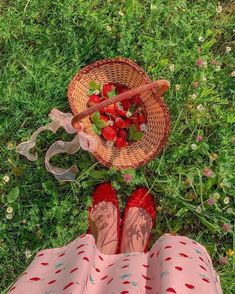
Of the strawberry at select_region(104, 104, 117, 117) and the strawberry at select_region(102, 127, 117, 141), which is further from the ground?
the strawberry at select_region(104, 104, 117, 117)

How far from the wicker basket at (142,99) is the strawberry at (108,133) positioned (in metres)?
0.03

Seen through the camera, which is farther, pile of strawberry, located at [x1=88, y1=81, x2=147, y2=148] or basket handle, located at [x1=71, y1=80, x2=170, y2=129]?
pile of strawberry, located at [x1=88, y1=81, x2=147, y2=148]

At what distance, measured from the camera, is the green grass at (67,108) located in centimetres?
237

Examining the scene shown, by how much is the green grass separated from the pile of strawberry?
0.50 ft

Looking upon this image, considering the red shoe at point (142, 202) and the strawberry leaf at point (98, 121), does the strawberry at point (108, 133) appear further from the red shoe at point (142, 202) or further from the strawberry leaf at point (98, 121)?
the red shoe at point (142, 202)

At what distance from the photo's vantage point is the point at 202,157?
2436 millimetres

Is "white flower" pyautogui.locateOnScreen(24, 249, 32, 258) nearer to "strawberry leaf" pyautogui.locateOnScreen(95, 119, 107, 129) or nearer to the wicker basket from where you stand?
the wicker basket

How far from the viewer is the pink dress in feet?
5.26

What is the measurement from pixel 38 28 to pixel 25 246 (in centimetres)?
112

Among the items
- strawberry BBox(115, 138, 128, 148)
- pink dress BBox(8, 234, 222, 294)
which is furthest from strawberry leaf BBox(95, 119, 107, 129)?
pink dress BBox(8, 234, 222, 294)

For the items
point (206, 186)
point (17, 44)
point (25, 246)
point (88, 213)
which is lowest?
point (25, 246)

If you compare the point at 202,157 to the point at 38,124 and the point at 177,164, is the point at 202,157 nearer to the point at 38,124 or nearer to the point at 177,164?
the point at 177,164

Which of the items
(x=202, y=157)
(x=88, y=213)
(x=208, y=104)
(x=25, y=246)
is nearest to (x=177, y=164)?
(x=202, y=157)

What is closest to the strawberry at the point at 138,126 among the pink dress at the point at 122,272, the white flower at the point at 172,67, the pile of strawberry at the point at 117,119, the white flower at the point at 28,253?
the pile of strawberry at the point at 117,119
